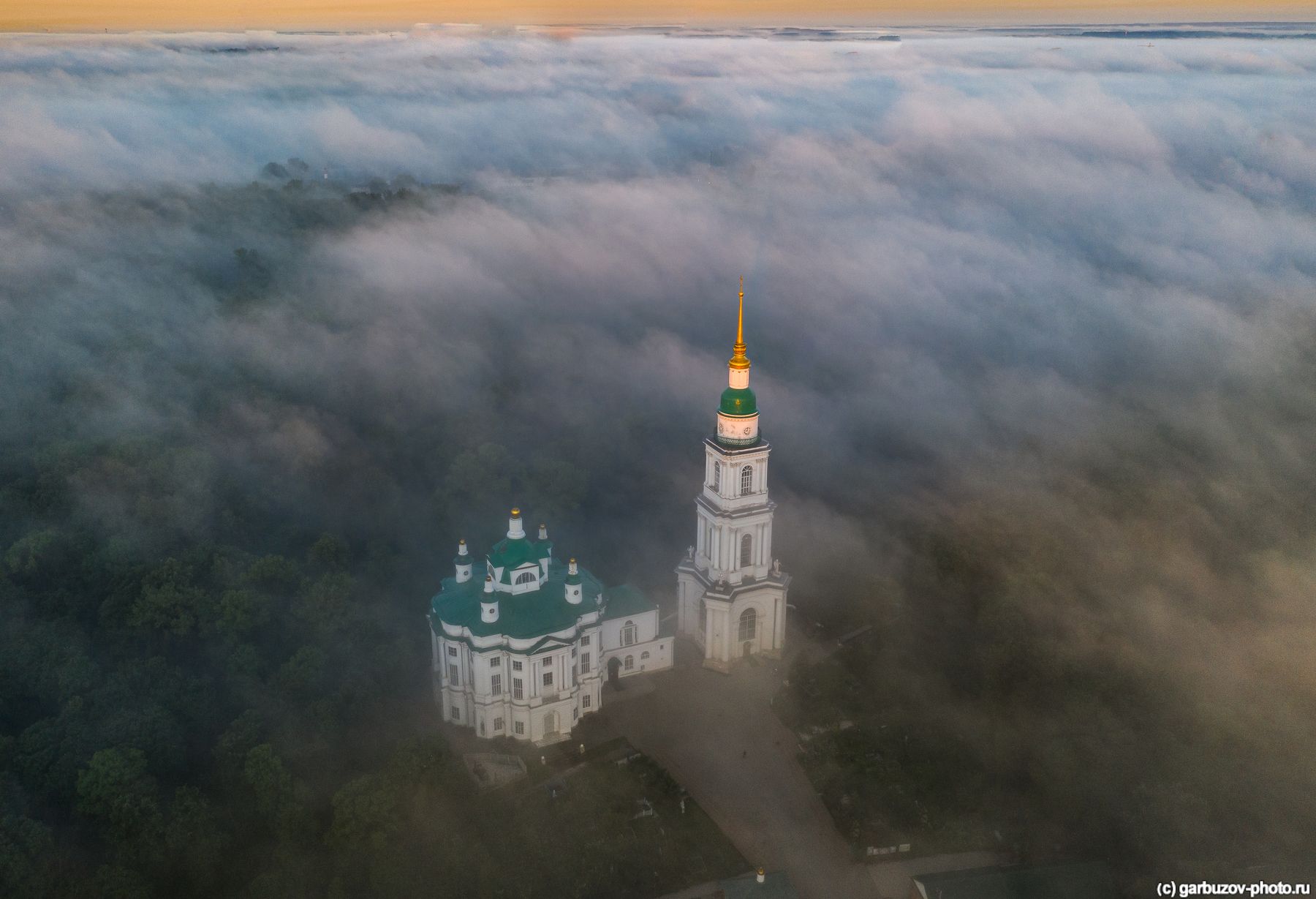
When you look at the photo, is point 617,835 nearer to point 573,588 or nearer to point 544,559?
point 573,588

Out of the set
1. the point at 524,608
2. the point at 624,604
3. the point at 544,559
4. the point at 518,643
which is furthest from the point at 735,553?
the point at 518,643

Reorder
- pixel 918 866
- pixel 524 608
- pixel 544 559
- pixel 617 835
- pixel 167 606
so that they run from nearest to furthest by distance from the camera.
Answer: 1. pixel 918 866
2. pixel 617 835
3. pixel 524 608
4. pixel 544 559
5. pixel 167 606

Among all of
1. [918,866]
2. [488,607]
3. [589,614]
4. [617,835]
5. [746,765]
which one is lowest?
[918,866]

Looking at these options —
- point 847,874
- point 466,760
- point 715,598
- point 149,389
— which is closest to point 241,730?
point 466,760

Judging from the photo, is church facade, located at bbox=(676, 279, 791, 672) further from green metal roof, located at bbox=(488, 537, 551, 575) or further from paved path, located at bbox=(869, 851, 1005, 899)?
paved path, located at bbox=(869, 851, 1005, 899)

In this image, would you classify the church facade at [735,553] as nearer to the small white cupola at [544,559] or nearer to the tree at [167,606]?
the small white cupola at [544,559]

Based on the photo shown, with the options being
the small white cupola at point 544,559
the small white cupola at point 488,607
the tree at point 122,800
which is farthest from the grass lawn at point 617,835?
the tree at point 122,800
